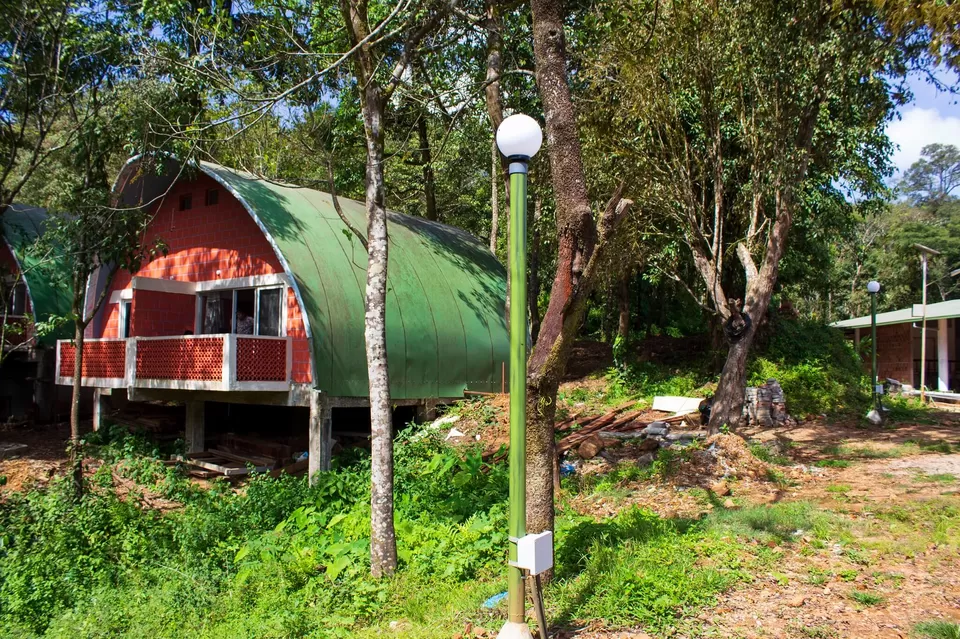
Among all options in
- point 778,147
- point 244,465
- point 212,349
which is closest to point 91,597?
point 212,349

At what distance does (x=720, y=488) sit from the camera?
9.35 m

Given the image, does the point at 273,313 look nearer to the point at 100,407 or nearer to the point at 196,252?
the point at 196,252

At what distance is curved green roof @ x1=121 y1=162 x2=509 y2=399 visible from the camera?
1377 cm

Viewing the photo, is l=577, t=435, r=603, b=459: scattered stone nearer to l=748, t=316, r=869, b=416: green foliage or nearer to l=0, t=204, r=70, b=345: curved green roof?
l=748, t=316, r=869, b=416: green foliage

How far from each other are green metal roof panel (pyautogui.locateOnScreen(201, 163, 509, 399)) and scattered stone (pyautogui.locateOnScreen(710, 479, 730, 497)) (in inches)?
279

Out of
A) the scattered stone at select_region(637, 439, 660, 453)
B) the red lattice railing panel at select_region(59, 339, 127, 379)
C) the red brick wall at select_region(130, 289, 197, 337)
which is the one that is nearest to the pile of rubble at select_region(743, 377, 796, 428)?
the scattered stone at select_region(637, 439, 660, 453)

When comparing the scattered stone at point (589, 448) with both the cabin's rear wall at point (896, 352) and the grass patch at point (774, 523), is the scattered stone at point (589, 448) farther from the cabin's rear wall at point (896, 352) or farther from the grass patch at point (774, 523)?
the cabin's rear wall at point (896, 352)

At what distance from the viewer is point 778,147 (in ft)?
42.7

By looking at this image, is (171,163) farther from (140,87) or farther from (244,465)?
(244,465)

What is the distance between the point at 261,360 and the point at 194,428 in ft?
13.5

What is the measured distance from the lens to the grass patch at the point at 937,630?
186 inches

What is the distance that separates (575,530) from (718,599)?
1.85 m

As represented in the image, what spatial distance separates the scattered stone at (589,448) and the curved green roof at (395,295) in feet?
13.3

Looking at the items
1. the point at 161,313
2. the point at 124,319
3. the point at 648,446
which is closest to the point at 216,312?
the point at 161,313
